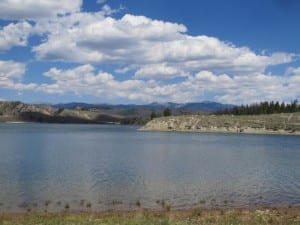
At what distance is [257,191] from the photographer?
50938 mm

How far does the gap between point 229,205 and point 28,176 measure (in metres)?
28.6

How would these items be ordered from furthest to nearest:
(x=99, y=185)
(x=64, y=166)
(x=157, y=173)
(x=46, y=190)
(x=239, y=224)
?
(x=64, y=166)
(x=157, y=173)
(x=99, y=185)
(x=46, y=190)
(x=239, y=224)

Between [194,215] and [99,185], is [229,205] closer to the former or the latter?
[194,215]

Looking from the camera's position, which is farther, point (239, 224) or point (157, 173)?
point (157, 173)

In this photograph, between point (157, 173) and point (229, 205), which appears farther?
point (157, 173)

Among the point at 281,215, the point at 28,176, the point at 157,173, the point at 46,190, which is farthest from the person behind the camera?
the point at 157,173

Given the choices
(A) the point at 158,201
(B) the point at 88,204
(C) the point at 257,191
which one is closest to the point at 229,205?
(A) the point at 158,201

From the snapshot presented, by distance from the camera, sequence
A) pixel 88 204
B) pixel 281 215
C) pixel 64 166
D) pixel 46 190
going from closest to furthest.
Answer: pixel 281 215 < pixel 88 204 < pixel 46 190 < pixel 64 166

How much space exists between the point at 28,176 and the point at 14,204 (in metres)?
18.3

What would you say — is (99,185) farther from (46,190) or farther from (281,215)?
(281,215)

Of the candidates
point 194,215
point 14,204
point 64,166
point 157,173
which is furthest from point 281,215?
point 64,166

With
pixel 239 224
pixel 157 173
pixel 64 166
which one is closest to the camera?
pixel 239 224

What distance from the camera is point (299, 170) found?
72.7 meters

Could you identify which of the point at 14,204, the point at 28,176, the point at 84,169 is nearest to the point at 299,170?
the point at 84,169
